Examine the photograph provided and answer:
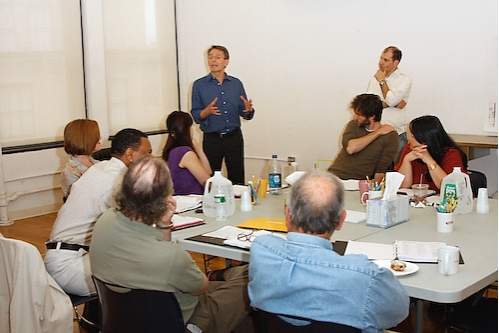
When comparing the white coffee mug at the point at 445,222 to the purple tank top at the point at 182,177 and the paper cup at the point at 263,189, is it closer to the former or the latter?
the paper cup at the point at 263,189

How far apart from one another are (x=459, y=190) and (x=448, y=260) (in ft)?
3.56

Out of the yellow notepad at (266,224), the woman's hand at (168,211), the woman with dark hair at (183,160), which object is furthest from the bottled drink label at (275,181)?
the woman's hand at (168,211)

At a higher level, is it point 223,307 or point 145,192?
point 145,192

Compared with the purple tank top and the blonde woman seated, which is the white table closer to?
the purple tank top

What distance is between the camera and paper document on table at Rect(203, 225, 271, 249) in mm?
2936

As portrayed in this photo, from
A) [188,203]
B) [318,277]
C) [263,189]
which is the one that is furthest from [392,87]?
[318,277]

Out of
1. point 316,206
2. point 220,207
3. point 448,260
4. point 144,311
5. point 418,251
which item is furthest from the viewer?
point 220,207

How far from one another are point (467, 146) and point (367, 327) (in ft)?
13.1

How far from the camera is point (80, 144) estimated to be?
4.26 m

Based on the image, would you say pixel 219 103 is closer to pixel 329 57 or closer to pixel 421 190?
pixel 329 57

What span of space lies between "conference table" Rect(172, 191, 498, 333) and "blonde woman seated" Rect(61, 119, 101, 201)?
99cm

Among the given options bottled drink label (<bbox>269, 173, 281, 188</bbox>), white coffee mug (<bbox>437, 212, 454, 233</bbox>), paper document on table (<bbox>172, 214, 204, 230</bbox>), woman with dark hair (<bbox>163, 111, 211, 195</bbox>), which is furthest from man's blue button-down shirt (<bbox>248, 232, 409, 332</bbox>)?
woman with dark hair (<bbox>163, 111, 211, 195</bbox>)

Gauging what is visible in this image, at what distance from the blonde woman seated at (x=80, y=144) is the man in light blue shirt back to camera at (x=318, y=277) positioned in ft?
7.79

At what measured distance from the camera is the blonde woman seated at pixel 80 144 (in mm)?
4258
